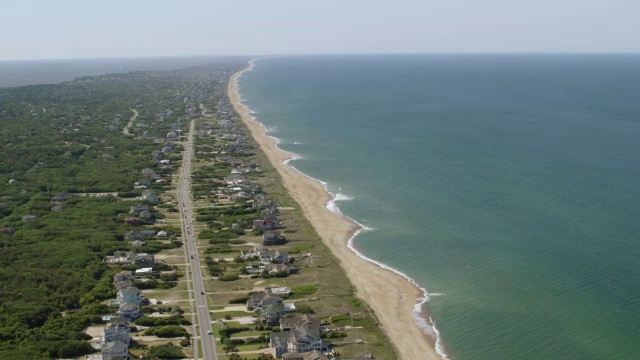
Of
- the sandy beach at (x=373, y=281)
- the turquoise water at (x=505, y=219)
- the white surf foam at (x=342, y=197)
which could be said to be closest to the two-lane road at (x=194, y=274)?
the sandy beach at (x=373, y=281)

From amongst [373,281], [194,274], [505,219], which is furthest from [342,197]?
[194,274]

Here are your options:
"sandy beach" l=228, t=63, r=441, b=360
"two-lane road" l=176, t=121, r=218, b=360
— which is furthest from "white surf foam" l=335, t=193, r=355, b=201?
"two-lane road" l=176, t=121, r=218, b=360

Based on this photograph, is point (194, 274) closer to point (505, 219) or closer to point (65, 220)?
point (65, 220)

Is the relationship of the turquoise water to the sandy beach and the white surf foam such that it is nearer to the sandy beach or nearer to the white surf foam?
the white surf foam

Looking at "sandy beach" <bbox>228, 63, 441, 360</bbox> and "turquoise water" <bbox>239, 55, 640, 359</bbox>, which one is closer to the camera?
"sandy beach" <bbox>228, 63, 441, 360</bbox>

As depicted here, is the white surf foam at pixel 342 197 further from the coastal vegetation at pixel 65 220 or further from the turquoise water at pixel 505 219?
the coastal vegetation at pixel 65 220
